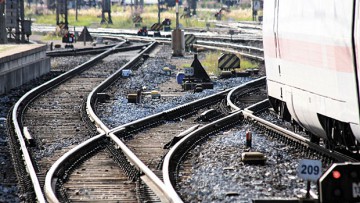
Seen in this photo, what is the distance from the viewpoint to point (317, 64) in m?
15.7

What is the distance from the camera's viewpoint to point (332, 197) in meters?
10.3

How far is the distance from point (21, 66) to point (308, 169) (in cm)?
2294

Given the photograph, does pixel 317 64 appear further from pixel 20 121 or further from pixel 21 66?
pixel 21 66

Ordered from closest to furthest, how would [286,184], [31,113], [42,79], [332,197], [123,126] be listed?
[332,197]
[286,184]
[123,126]
[31,113]
[42,79]

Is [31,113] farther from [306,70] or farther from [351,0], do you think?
[351,0]

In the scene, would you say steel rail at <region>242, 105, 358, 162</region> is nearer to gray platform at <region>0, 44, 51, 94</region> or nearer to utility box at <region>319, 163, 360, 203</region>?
utility box at <region>319, 163, 360, 203</region>

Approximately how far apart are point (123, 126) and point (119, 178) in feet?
17.7

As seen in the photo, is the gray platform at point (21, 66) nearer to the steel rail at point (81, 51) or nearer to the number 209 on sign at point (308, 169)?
the steel rail at point (81, 51)

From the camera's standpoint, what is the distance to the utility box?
33.3 feet

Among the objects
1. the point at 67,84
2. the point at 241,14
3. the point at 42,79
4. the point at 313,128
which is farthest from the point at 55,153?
the point at 241,14

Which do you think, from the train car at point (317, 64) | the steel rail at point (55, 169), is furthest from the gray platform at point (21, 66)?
the train car at point (317, 64)

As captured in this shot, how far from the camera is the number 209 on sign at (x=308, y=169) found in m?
12.2

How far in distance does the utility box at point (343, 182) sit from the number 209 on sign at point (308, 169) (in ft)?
6.32

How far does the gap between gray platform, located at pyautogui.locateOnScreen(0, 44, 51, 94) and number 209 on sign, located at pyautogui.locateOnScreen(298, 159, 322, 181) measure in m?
19.0
